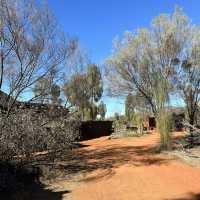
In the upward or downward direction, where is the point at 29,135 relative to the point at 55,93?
downward

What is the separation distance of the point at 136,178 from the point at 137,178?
3cm

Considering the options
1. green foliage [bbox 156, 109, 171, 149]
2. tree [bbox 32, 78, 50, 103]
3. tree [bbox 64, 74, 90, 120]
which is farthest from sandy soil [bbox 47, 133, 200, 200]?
tree [bbox 64, 74, 90, 120]

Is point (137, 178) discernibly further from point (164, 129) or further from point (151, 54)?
point (151, 54)

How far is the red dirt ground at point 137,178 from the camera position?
11.1 metres

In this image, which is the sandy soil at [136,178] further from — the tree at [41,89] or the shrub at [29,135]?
the tree at [41,89]

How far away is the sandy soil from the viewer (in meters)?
11.1

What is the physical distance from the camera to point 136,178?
13.3 m

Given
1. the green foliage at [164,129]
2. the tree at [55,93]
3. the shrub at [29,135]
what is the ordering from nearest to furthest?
the shrub at [29,135], the tree at [55,93], the green foliage at [164,129]

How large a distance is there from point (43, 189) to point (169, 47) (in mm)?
12191

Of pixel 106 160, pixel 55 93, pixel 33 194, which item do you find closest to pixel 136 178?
pixel 33 194

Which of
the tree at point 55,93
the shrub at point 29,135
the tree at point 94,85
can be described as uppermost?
the tree at point 94,85

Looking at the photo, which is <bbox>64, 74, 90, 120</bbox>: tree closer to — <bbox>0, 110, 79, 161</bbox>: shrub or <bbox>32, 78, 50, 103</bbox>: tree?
<bbox>32, 78, 50, 103</bbox>: tree

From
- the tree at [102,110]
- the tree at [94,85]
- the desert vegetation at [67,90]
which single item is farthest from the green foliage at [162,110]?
the tree at [102,110]

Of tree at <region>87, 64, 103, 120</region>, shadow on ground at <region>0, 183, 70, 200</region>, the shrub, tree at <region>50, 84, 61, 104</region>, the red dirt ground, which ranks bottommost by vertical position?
shadow on ground at <region>0, 183, 70, 200</region>
